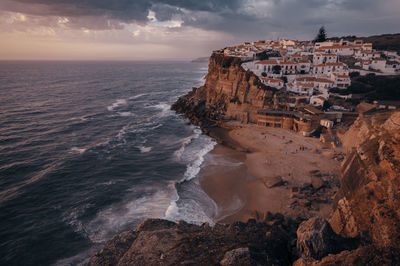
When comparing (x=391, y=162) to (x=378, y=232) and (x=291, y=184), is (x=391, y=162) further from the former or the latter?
(x=291, y=184)

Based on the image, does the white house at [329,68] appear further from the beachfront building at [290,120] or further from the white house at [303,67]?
the beachfront building at [290,120]

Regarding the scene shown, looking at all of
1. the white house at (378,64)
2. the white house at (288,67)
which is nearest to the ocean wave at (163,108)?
the white house at (288,67)

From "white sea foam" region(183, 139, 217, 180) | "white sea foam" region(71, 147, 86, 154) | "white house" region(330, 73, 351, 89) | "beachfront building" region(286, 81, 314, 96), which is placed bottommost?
"white sea foam" region(183, 139, 217, 180)

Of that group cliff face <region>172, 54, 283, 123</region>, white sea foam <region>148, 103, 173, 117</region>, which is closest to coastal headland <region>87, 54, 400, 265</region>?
cliff face <region>172, 54, 283, 123</region>

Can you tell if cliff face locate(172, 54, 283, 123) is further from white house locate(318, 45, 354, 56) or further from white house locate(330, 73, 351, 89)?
white house locate(318, 45, 354, 56)

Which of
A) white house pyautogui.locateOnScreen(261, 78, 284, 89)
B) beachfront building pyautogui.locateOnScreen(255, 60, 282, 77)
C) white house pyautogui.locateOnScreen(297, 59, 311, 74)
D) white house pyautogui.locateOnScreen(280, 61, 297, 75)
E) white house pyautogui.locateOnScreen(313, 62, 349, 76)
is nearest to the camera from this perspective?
white house pyautogui.locateOnScreen(261, 78, 284, 89)

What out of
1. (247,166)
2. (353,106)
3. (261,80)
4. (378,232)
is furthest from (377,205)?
(261,80)

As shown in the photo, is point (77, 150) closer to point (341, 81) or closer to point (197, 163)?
point (197, 163)
